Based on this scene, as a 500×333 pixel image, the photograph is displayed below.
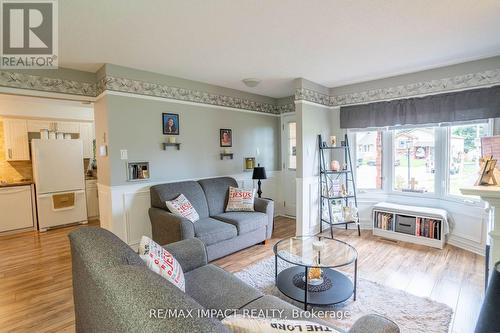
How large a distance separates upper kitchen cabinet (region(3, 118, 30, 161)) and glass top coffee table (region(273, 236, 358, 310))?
4.97 m

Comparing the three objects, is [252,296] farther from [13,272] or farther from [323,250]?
[13,272]

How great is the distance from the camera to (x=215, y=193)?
12.4 ft

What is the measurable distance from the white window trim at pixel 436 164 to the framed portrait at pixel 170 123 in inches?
114

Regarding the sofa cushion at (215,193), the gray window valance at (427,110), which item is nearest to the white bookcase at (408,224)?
the gray window valance at (427,110)

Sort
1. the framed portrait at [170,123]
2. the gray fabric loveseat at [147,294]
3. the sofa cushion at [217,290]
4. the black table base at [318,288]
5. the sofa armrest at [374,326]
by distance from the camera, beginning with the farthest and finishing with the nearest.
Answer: the framed portrait at [170,123] → the black table base at [318,288] → the sofa cushion at [217,290] → the sofa armrest at [374,326] → the gray fabric loveseat at [147,294]

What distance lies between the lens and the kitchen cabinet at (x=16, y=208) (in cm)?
427

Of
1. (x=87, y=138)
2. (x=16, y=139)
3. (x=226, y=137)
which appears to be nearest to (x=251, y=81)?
(x=226, y=137)

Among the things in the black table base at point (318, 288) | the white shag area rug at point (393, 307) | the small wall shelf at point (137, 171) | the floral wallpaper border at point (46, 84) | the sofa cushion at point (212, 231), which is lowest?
the white shag area rug at point (393, 307)

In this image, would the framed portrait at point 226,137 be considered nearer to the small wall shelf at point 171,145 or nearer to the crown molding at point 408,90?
the small wall shelf at point 171,145

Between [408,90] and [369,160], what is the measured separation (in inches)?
47.7

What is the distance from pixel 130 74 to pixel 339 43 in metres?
2.50

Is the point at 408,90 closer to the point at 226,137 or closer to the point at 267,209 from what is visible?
the point at 267,209

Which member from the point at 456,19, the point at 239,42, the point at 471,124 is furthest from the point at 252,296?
the point at 471,124

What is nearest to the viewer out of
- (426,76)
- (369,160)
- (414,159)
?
(426,76)
